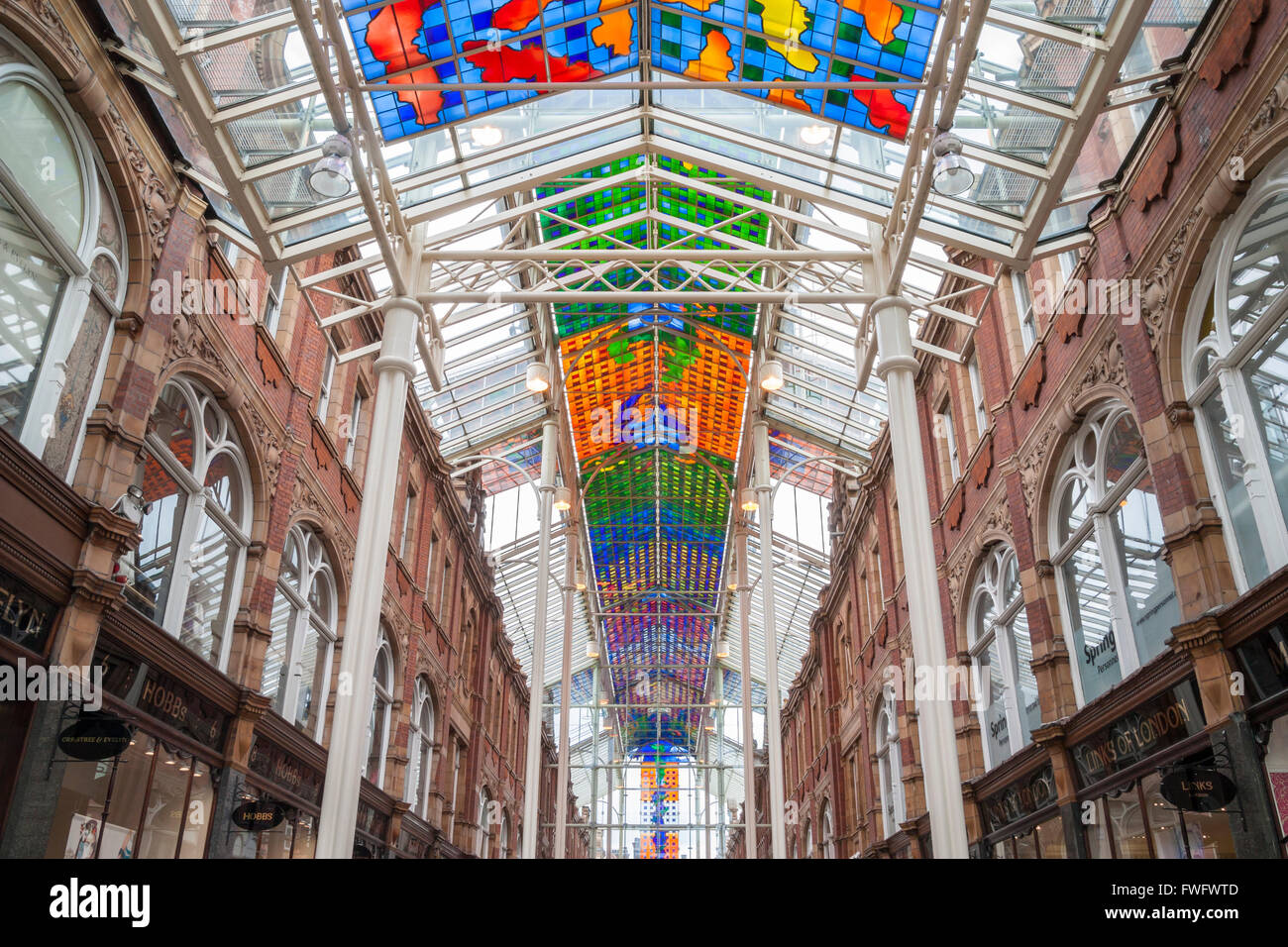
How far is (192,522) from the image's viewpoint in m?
12.0

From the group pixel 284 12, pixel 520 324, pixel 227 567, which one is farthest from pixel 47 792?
pixel 520 324

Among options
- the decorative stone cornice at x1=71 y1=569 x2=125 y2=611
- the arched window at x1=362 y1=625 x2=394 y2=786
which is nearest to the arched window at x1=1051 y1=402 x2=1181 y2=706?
the decorative stone cornice at x1=71 y1=569 x2=125 y2=611

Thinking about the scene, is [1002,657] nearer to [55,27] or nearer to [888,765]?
[888,765]

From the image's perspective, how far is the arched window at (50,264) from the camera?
28.0 feet

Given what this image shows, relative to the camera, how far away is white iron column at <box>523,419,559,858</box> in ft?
63.4

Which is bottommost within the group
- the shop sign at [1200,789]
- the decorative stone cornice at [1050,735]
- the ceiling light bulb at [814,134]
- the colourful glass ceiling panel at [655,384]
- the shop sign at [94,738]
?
the shop sign at [1200,789]

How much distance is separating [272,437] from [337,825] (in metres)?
6.04

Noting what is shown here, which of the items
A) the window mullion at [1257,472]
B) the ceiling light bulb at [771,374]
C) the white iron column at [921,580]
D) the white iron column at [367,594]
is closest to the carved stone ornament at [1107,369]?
the window mullion at [1257,472]

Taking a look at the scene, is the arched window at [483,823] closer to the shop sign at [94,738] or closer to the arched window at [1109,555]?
the arched window at [1109,555]

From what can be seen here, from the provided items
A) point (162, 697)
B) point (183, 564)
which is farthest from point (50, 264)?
point (162, 697)

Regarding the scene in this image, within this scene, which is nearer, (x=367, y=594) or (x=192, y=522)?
(x=367, y=594)

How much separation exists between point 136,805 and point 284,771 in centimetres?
387

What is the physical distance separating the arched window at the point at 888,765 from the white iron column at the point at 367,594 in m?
13.9

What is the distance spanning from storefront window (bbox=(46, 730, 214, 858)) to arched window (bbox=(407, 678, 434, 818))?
9573 mm
